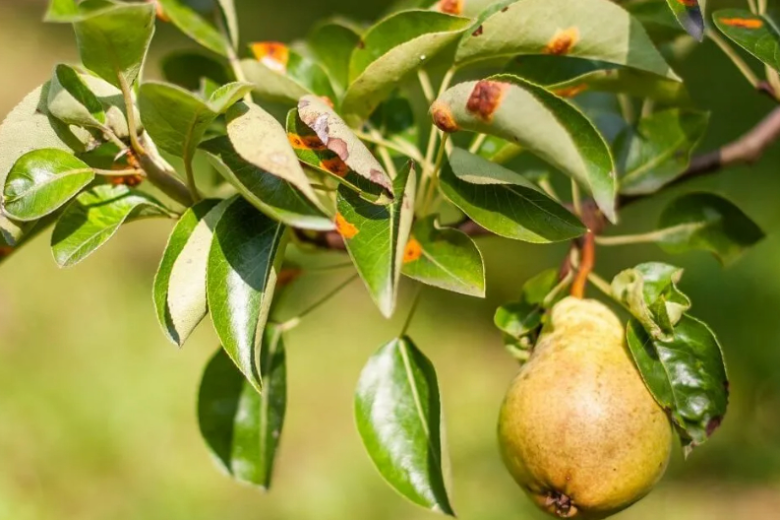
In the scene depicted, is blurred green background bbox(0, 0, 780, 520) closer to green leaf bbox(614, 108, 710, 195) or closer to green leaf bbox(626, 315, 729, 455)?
green leaf bbox(614, 108, 710, 195)

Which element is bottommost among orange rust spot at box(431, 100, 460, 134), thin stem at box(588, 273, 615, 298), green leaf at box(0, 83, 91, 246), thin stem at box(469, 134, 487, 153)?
thin stem at box(588, 273, 615, 298)

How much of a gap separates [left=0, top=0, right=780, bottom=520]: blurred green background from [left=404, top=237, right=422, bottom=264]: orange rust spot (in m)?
1.48

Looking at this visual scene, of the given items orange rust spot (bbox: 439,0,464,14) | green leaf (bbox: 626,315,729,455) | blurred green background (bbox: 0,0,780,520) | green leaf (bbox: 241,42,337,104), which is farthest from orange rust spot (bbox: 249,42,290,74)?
blurred green background (bbox: 0,0,780,520)

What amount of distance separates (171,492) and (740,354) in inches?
64.2

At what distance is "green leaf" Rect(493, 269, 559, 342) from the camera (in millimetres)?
881

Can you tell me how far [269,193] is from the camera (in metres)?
0.70

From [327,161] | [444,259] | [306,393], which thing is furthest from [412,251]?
[306,393]

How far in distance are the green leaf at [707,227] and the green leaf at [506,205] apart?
1.07 feet

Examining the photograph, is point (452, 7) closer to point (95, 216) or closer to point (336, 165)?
point (336, 165)

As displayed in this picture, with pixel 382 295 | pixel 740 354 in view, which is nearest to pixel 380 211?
pixel 382 295

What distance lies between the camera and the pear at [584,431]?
780 mm

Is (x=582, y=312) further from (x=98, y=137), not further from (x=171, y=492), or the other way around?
(x=171, y=492)

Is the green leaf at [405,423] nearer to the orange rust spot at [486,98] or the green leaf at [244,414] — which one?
the green leaf at [244,414]

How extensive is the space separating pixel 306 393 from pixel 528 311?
5.91 ft
